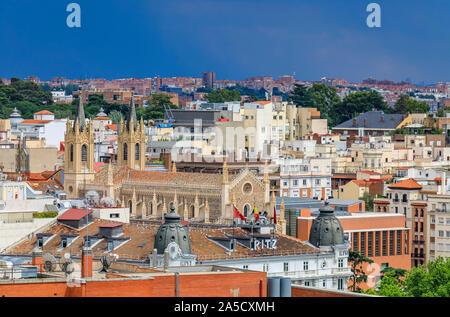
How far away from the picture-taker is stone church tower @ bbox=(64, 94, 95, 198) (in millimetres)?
115938

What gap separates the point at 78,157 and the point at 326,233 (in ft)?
111

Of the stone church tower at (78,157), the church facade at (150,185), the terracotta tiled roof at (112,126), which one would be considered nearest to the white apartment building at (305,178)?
the church facade at (150,185)

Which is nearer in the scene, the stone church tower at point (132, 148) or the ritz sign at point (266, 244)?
the ritz sign at point (266, 244)

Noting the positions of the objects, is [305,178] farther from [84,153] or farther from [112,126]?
[112,126]

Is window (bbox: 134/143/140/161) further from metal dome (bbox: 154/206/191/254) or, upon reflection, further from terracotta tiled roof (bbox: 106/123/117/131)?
terracotta tiled roof (bbox: 106/123/117/131)

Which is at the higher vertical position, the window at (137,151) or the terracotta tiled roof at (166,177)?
the window at (137,151)

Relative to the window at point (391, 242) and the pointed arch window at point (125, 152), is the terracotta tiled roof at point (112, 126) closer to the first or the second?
the pointed arch window at point (125, 152)

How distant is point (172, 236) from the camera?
77438mm

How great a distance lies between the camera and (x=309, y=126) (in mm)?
193000

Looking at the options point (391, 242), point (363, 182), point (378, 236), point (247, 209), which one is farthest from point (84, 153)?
point (363, 182)

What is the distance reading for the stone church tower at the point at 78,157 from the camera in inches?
4564

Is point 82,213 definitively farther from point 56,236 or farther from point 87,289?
point 87,289

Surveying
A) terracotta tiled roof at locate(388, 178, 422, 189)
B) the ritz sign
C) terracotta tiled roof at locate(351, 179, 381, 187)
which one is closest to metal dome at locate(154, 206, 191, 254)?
the ritz sign

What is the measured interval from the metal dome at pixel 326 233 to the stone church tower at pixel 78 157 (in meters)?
31.5
